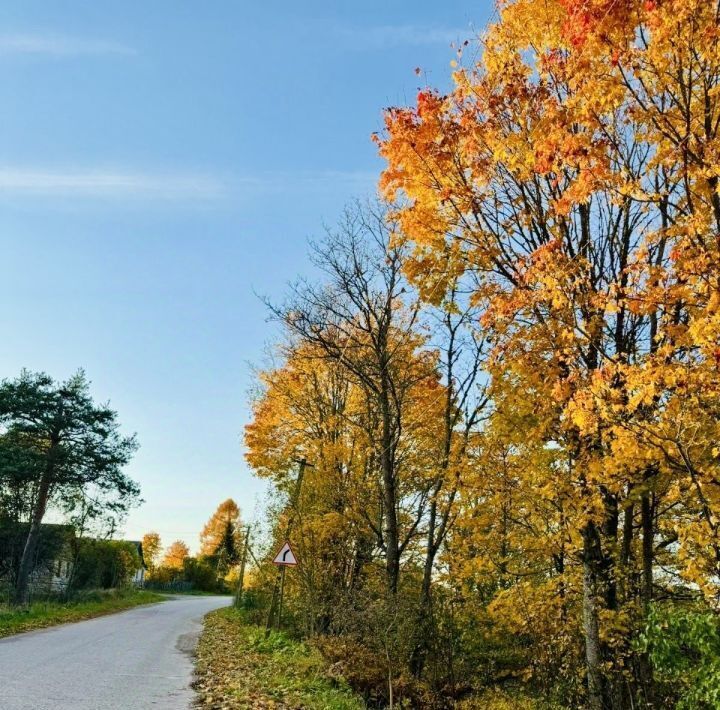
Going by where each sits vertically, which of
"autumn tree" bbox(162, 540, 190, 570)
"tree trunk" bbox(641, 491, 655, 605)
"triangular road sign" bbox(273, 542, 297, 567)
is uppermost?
"tree trunk" bbox(641, 491, 655, 605)

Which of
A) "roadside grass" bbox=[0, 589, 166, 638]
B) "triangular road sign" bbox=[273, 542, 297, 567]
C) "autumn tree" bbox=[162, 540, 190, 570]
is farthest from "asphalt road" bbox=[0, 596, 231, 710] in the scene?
"autumn tree" bbox=[162, 540, 190, 570]

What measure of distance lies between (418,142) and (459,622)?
28.3 ft

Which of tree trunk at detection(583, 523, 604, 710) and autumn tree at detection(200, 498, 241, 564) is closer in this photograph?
tree trunk at detection(583, 523, 604, 710)

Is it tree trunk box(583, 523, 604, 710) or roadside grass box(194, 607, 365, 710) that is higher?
tree trunk box(583, 523, 604, 710)

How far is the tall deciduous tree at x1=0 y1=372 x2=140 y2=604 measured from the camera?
1043 inches

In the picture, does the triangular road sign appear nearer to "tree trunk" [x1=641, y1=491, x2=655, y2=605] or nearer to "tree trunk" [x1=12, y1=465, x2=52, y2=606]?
"tree trunk" [x1=641, y1=491, x2=655, y2=605]

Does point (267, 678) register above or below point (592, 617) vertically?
below

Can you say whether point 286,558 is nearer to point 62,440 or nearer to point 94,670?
point 94,670

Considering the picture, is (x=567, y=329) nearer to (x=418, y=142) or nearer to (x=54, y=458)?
(x=418, y=142)

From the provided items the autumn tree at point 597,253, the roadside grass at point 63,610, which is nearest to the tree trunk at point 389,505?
the autumn tree at point 597,253

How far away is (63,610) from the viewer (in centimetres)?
Result: 2306

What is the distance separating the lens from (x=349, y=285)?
15.1 m

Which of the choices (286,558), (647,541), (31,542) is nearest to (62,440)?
(31,542)

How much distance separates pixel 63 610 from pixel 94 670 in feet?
49.0
